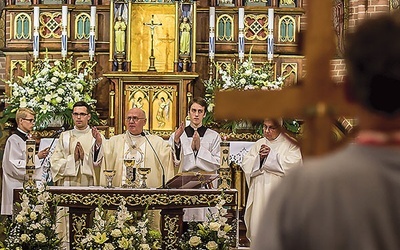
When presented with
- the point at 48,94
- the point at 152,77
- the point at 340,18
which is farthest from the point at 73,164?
the point at 340,18

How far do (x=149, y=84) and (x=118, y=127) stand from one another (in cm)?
74

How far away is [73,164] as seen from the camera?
9883 millimetres

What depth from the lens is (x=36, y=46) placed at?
505 inches

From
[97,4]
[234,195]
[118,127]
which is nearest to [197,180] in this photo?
[234,195]

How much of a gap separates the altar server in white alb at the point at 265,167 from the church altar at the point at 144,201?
176 centimetres

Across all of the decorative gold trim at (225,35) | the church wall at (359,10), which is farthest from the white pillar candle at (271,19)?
the church wall at (359,10)

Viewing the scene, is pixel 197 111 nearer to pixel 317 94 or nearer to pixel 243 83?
pixel 243 83

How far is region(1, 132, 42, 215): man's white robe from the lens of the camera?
1091 centimetres

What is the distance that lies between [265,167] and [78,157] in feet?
7.27

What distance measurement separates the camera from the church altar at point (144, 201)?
863cm

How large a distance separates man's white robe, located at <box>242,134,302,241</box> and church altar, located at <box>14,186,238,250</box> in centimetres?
186

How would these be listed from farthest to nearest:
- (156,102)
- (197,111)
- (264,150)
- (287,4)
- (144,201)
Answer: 1. (287,4)
2. (156,102)
3. (197,111)
4. (264,150)
5. (144,201)

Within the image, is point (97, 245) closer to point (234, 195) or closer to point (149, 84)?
point (234, 195)

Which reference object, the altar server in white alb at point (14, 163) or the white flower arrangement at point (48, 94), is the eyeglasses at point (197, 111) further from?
the white flower arrangement at point (48, 94)
